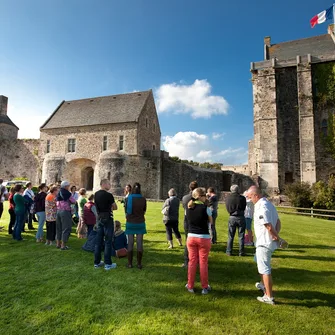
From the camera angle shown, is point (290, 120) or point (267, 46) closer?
point (290, 120)

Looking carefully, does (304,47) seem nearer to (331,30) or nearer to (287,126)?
(331,30)

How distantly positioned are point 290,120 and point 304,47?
10.8m

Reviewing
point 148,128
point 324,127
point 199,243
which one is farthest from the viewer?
point 148,128

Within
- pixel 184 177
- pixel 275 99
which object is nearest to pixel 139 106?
pixel 184 177

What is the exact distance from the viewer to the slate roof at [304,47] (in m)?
27.9

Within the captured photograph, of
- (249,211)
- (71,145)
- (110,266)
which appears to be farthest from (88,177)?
(110,266)

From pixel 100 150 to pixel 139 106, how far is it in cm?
701

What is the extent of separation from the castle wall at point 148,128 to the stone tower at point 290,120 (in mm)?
12614

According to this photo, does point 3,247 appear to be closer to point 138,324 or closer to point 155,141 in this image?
point 138,324

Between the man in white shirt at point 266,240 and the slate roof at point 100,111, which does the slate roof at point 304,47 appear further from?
the man in white shirt at point 266,240

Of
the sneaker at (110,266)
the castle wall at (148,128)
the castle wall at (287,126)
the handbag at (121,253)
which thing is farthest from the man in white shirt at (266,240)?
the castle wall at (287,126)

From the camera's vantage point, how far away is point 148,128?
2981 centimetres

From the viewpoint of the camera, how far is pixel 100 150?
28.2 metres

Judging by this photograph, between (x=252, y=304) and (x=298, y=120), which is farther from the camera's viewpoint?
(x=298, y=120)
